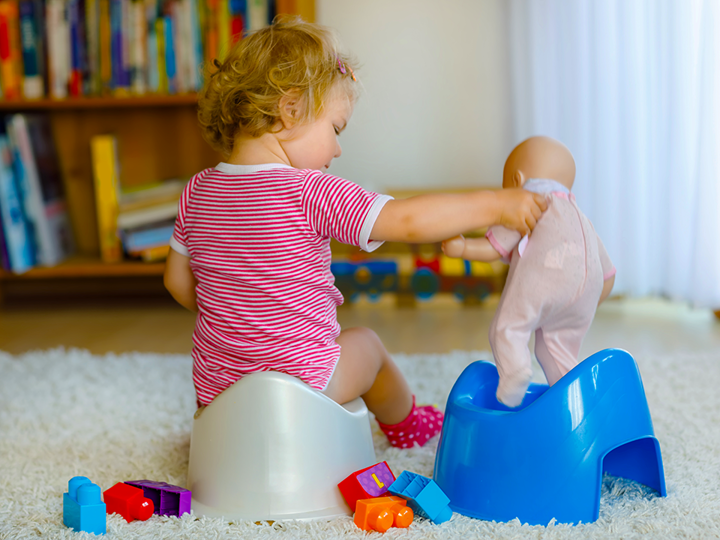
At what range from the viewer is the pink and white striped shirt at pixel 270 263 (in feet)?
2.62

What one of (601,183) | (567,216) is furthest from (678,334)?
Answer: (567,216)

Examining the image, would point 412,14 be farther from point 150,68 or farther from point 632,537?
point 632,537

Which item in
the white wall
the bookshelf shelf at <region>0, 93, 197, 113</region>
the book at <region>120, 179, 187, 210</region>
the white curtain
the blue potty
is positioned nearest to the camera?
the blue potty

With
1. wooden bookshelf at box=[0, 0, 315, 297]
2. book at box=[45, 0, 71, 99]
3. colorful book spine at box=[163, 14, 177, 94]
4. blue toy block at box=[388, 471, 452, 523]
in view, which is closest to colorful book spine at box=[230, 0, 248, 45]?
colorful book spine at box=[163, 14, 177, 94]

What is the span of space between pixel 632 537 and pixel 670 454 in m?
0.26

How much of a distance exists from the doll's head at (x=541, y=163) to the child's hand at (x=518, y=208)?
0.07 meters

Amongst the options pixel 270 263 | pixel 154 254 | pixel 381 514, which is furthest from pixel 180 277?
pixel 154 254

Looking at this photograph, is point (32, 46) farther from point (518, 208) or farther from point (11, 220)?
point (518, 208)

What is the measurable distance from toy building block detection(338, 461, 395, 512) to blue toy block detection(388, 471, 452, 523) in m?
0.02

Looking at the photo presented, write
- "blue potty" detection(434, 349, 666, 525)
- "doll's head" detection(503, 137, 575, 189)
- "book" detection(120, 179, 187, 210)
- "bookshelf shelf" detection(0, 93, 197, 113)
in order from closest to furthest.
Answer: "blue potty" detection(434, 349, 666, 525), "doll's head" detection(503, 137, 575, 189), "bookshelf shelf" detection(0, 93, 197, 113), "book" detection(120, 179, 187, 210)

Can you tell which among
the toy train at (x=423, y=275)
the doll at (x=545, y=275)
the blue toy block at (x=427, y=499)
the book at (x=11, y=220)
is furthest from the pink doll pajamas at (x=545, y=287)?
the book at (x=11, y=220)

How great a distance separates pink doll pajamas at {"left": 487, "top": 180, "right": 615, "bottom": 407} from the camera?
0.80 meters

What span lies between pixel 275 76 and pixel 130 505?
0.52m

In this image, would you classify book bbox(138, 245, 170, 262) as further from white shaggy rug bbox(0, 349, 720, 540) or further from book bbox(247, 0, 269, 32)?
book bbox(247, 0, 269, 32)
